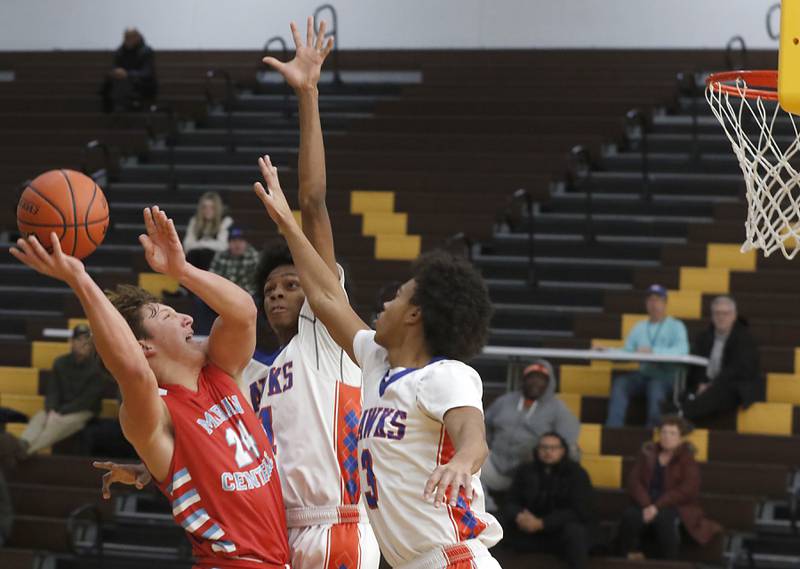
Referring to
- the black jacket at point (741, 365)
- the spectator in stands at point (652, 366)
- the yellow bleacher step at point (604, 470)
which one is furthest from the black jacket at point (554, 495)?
the black jacket at point (741, 365)

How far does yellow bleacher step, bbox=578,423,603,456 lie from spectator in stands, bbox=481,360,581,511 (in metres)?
0.50

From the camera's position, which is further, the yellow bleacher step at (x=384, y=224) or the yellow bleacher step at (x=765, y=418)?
the yellow bleacher step at (x=384, y=224)

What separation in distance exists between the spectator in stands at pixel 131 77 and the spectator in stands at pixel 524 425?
7.22m

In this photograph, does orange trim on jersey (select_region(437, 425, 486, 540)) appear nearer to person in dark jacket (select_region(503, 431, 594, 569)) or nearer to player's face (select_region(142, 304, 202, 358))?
player's face (select_region(142, 304, 202, 358))

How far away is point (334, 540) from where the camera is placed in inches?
203

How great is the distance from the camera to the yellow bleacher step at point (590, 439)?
1021 cm

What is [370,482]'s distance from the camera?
176 inches

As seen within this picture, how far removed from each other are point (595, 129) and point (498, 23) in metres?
2.76

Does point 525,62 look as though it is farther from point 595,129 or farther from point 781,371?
point 781,371

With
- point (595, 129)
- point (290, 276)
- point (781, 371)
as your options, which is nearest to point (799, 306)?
point (781, 371)

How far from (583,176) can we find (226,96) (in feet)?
14.4

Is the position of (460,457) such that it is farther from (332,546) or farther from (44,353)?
(44,353)

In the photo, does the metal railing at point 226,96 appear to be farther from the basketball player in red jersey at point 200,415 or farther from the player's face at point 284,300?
the basketball player in red jersey at point 200,415

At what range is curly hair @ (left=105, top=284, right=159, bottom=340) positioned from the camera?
4699 millimetres
